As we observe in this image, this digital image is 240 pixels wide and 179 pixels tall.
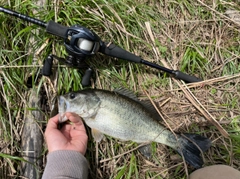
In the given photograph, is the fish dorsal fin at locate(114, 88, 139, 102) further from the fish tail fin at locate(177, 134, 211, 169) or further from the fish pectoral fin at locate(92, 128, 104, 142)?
the fish tail fin at locate(177, 134, 211, 169)

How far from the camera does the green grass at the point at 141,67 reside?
10.5 feet

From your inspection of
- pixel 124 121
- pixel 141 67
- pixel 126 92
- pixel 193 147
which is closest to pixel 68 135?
pixel 124 121

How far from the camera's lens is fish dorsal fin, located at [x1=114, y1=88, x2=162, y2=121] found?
313cm

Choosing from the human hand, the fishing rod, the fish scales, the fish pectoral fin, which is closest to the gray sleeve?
the human hand

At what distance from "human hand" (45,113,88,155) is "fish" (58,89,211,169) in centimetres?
9

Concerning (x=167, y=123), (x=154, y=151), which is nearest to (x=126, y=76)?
(x=167, y=123)

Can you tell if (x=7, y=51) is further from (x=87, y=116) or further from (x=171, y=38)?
(x=171, y=38)

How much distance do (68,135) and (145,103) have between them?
99 centimetres

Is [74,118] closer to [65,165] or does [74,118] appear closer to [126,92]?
[65,165]

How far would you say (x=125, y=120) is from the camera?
3023mm

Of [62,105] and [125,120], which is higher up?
[62,105]

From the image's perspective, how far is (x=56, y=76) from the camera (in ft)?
10.6

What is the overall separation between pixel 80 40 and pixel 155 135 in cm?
136

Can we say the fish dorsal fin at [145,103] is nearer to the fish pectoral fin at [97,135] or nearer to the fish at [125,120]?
the fish at [125,120]
